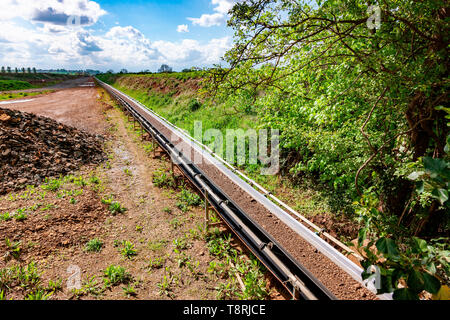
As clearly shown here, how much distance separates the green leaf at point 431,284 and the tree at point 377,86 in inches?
1.9

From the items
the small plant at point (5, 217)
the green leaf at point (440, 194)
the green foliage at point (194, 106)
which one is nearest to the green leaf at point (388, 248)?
the green leaf at point (440, 194)

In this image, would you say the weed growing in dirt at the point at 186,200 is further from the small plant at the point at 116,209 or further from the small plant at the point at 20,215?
the small plant at the point at 20,215

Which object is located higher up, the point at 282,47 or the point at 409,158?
the point at 282,47

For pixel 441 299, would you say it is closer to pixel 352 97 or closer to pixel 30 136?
pixel 352 97

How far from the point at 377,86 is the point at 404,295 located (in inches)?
115

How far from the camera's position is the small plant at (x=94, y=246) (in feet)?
13.3

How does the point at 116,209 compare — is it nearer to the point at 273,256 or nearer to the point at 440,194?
the point at 273,256

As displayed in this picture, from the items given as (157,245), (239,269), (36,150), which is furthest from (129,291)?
(36,150)

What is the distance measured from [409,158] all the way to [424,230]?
1.28 metres

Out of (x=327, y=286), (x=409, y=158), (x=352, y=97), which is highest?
(x=352, y=97)

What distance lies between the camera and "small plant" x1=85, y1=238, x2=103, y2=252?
13.3 ft

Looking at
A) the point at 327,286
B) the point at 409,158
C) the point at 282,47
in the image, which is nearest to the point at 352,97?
the point at 409,158
